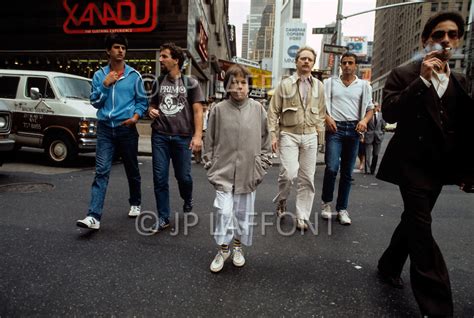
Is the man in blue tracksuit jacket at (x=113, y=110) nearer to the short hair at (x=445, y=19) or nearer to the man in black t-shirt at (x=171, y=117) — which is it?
the man in black t-shirt at (x=171, y=117)

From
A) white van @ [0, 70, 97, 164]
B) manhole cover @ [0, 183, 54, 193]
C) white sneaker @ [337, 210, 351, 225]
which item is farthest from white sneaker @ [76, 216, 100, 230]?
white van @ [0, 70, 97, 164]

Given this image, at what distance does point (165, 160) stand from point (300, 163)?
1589 mm

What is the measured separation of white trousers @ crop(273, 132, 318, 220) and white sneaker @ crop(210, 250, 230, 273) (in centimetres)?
142

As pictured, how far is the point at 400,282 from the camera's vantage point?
2.86 metres

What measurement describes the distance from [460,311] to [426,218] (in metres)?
0.72

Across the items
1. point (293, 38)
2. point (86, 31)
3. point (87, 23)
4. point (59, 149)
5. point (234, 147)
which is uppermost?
point (293, 38)

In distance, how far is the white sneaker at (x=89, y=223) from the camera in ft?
12.1

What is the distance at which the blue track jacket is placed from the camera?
400 centimetres

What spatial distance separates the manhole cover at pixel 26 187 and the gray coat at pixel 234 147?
3891 mm

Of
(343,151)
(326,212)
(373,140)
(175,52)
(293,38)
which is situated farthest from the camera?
(293,38)

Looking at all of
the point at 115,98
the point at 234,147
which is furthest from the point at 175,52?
the point at 234,147

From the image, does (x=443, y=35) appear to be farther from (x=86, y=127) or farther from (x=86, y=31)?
(x=86, y=31)

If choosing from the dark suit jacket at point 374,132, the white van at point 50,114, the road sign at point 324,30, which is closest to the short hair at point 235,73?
the white van at point 50,114

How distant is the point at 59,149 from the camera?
27.5 ft
